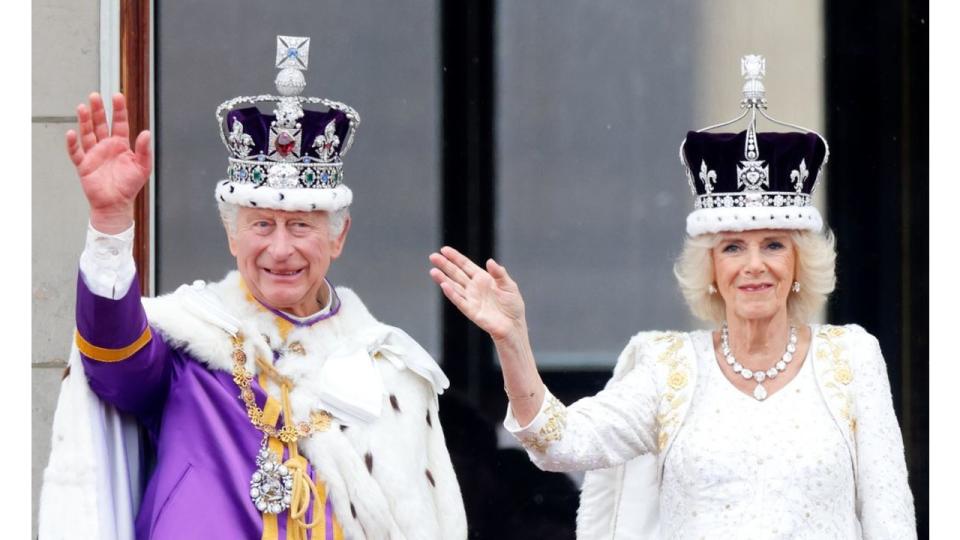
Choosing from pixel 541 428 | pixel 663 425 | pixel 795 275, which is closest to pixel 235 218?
pixel 541 428

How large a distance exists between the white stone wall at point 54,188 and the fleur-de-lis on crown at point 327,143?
148 centimetres

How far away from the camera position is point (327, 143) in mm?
4543

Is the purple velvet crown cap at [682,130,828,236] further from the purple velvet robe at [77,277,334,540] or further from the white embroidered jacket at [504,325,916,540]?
the purple velvet robe at [77,277,334,540]

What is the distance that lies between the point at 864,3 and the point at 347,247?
210 cm

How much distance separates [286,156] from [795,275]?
1362 millimetres

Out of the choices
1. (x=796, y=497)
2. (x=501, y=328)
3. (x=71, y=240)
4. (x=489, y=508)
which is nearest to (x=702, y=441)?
(x=796, y=497)

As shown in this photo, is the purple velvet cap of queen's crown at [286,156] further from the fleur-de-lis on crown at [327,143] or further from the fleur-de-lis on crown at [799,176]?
the fleur-de-lis on crown at [799,176]

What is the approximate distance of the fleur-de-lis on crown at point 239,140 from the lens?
4480 mm

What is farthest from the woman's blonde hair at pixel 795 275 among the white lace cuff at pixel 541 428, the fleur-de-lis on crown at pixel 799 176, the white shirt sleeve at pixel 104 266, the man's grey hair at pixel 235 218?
the white shirt sleeve at pixel 104 266

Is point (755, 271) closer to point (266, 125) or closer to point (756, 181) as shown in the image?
point (756, 181)

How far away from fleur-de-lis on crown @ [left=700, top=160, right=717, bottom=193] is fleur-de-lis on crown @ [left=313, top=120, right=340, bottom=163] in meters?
0.97

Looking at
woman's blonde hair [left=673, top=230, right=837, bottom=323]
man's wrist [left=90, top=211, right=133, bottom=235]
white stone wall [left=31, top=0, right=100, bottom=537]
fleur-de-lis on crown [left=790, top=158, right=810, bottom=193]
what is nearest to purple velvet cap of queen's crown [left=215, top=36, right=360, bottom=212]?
man's wrist [left=90, top=211, right=133, bottom=235]

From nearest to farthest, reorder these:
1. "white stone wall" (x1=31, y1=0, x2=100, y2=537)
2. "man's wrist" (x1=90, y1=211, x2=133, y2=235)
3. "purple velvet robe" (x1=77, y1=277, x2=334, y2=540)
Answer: "man's wrist" (x1=90, y1=211, x2=133, y2=235) → "purple velvet robe" (x1=77, y1=277, x2=334, y2=540) → "white stone wall" (x1=31, y1=0, x2=100, y2=537)

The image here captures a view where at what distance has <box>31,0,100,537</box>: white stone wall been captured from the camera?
5.73 m
